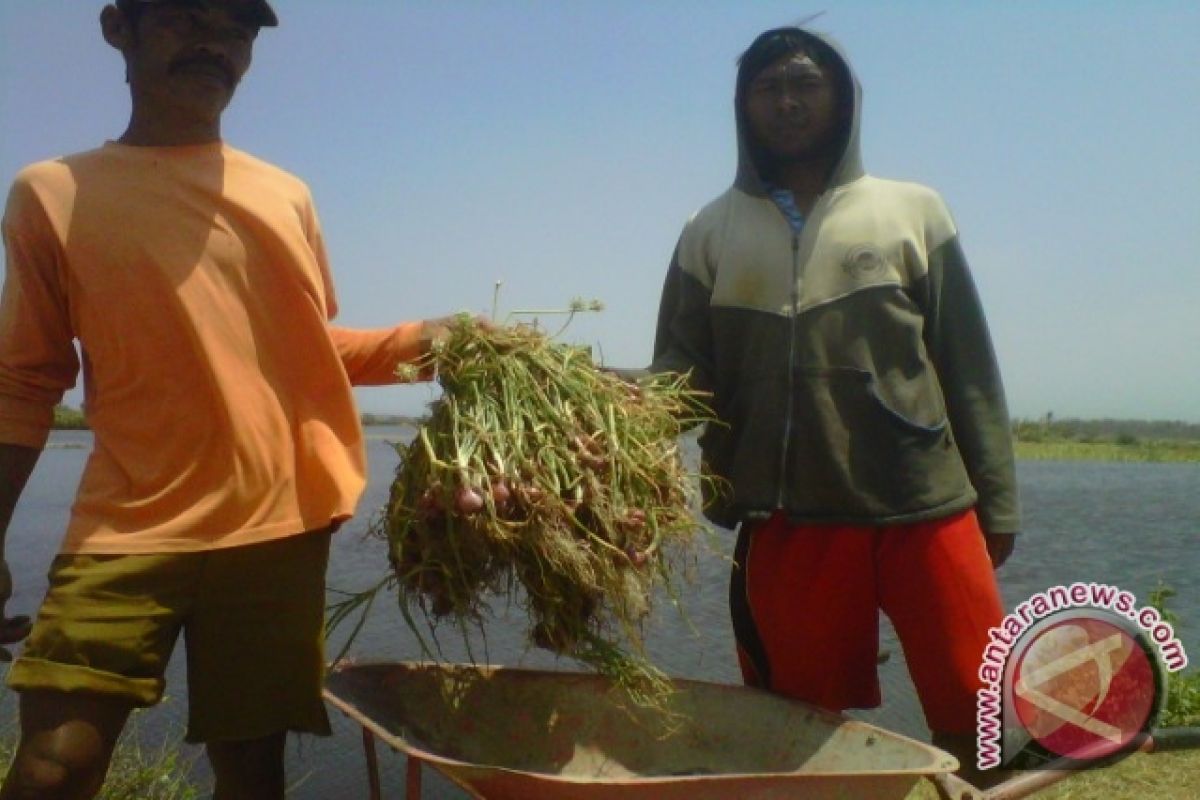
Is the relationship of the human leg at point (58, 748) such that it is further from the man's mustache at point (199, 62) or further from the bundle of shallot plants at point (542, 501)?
the man's mustache at point (199, 62)

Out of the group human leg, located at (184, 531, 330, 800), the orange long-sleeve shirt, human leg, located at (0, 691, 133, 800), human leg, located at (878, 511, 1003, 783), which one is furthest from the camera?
human leg, located at (878, 511, 1003, 783)

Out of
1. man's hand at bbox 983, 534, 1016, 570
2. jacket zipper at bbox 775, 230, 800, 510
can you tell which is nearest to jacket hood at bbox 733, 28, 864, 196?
jacket zipper at bbox 775, 230, 800, 510

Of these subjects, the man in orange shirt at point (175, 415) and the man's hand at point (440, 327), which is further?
the man's hand at point (440, 327)

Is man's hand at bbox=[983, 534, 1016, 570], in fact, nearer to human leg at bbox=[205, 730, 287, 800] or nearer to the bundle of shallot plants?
the bundle of shallot plants

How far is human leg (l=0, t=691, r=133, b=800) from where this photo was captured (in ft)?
6.37

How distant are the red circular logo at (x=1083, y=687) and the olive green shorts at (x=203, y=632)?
1.68 meters

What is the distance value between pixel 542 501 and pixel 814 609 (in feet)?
2.89

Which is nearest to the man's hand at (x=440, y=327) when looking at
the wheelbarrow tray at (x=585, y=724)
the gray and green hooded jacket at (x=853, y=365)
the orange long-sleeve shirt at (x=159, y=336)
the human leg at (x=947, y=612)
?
the orange long-sleeve shirt at (x=159, y=336)

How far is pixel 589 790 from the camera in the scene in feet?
6.15

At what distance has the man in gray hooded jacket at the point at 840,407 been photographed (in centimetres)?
253

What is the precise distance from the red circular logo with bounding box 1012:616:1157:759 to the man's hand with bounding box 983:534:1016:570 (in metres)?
0.20

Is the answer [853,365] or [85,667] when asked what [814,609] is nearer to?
[853,365]

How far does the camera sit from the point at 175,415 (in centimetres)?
210

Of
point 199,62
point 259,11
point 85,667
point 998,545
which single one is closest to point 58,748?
point 85,667
